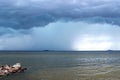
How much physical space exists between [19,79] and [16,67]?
22.6m

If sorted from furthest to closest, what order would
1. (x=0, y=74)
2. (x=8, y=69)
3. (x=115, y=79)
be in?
(x=8, y=69) < (x=0, y=74) < (x=115, y=79)

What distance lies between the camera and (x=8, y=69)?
268 ft

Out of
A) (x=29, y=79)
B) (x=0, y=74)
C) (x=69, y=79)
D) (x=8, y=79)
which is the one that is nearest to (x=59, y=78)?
(x=69, y=79)

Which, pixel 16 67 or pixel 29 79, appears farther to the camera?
pixel 16 67

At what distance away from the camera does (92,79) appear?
6203 centimetres

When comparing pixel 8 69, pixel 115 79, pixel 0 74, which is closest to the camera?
pixel 115 79

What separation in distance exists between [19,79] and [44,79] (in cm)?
685

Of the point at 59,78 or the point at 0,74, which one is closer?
the point at 59,78

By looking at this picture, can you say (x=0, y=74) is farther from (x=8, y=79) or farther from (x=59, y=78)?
(x=59, y=78)

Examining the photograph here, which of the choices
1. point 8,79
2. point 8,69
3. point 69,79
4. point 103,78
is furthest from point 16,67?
point 103,78

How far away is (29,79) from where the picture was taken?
6272 cm

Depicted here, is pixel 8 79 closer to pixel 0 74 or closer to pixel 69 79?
pixel 0 74

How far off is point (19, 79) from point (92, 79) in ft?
63.0

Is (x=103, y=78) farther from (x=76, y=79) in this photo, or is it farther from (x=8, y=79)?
(x=8, y=79)
